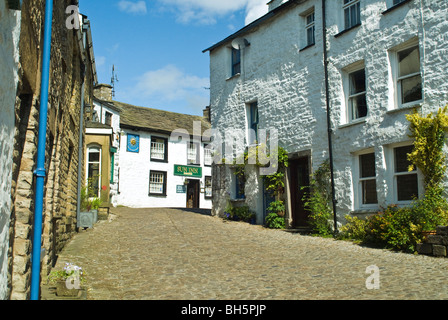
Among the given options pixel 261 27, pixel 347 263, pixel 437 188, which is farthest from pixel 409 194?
pixel 261 27

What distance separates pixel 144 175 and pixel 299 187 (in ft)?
49.2

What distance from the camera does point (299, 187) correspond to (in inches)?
573

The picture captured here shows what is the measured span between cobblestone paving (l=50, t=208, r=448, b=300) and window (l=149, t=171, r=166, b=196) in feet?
50.3

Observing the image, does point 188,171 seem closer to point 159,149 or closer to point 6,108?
point 159,149

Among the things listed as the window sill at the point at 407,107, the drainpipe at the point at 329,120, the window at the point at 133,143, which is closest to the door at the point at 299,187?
the drainpipe at the point at 329,120

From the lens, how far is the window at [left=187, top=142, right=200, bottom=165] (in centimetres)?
3022

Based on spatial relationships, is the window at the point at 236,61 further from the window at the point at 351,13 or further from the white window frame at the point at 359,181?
the white window frame at the point at 359,181

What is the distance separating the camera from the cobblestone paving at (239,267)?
232 inches

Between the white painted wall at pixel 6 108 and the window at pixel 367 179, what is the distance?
9.75m

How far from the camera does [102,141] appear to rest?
1898cm

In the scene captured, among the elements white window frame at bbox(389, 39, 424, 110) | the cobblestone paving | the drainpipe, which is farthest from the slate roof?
white window frame at bbox(389, 39, 424, 110)

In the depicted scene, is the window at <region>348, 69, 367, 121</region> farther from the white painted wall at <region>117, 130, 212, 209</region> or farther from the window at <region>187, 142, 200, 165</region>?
the window at <region>187, 142, 200, 165</region>

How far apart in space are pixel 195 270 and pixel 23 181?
12.2 ft

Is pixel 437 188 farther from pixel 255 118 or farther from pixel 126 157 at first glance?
pixel 126 157
